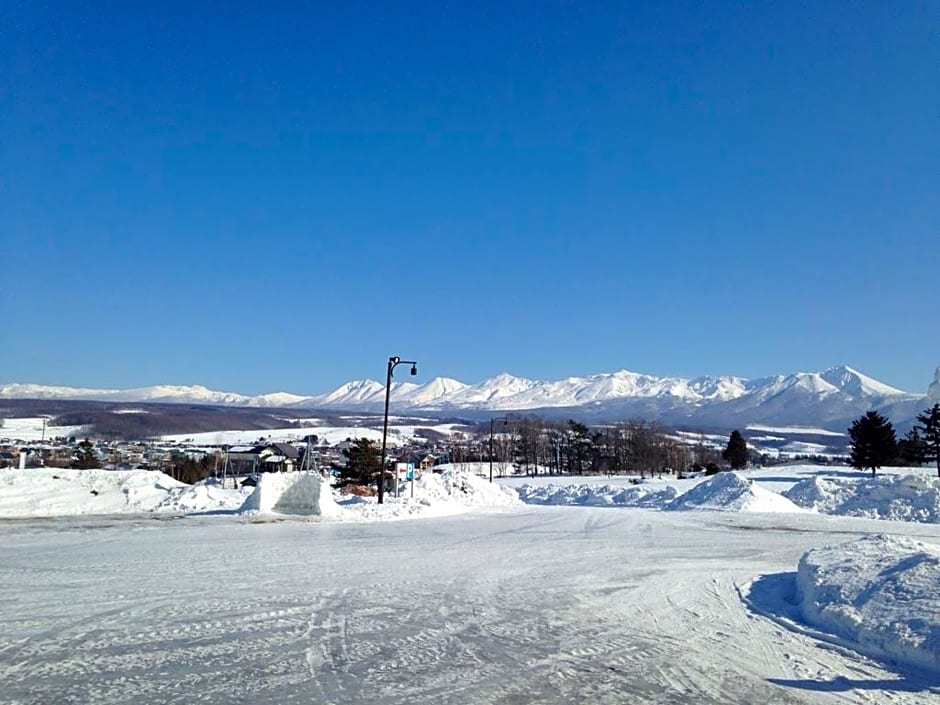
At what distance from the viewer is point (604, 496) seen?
146 feet

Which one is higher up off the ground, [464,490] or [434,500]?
[434,500]

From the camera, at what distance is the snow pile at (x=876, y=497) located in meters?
29.9

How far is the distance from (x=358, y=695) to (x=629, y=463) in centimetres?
9591

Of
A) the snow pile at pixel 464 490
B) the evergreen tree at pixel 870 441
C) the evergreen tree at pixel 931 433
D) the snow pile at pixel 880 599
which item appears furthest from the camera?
the evergreen tree at pixel 870 441

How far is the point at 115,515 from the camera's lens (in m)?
23.4

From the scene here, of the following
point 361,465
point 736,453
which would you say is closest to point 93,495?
point 361,465

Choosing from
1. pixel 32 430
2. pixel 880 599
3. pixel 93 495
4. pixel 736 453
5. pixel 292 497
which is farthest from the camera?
pixel 32 430

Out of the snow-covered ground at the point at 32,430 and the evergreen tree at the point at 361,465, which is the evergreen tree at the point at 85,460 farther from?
the snow-covered ground at the point at 32,430

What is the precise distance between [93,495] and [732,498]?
2971cm

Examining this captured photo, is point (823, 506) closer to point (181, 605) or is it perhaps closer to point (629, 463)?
point (181, 605)

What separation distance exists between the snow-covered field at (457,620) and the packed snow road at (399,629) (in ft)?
0.11

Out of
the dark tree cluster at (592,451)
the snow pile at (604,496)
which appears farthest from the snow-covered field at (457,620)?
the dark tree cluster at (592,451)

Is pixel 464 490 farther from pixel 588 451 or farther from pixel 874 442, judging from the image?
pixel 588 451

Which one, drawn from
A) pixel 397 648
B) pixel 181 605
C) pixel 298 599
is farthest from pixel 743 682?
pixel 181 605
